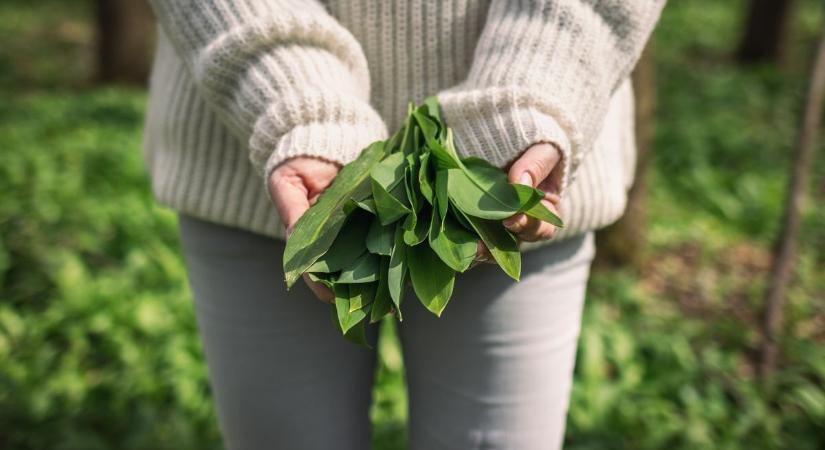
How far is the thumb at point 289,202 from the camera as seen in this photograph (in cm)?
113

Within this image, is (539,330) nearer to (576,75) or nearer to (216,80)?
(576,75)

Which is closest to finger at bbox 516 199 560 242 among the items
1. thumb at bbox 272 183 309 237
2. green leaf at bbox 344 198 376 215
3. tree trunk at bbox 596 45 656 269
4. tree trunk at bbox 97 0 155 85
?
green leaf at bbox 344 198 376 215

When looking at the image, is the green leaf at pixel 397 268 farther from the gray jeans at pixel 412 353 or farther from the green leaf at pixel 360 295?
the gray jeans at pixel 412 353

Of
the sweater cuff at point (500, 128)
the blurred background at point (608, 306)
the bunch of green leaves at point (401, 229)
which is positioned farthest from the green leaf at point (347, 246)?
the blurred background at point (608, 306)

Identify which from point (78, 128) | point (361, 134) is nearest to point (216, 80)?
point (361, 134)

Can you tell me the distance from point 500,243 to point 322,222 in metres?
0.28

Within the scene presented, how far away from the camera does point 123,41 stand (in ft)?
25.9

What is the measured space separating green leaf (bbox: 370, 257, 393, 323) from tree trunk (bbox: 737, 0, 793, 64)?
836cm

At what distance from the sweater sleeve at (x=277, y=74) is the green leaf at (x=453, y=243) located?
8.0 inches

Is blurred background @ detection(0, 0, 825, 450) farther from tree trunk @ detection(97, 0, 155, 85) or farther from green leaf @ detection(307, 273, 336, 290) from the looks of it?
tree trunk @ detection(97, 0, 155, 85)

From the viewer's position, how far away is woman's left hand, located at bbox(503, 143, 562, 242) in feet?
3.73

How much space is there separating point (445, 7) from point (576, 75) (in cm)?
26

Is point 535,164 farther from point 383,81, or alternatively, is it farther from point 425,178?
point 383,81

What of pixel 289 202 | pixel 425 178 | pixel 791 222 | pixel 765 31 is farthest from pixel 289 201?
pixel 765 31
